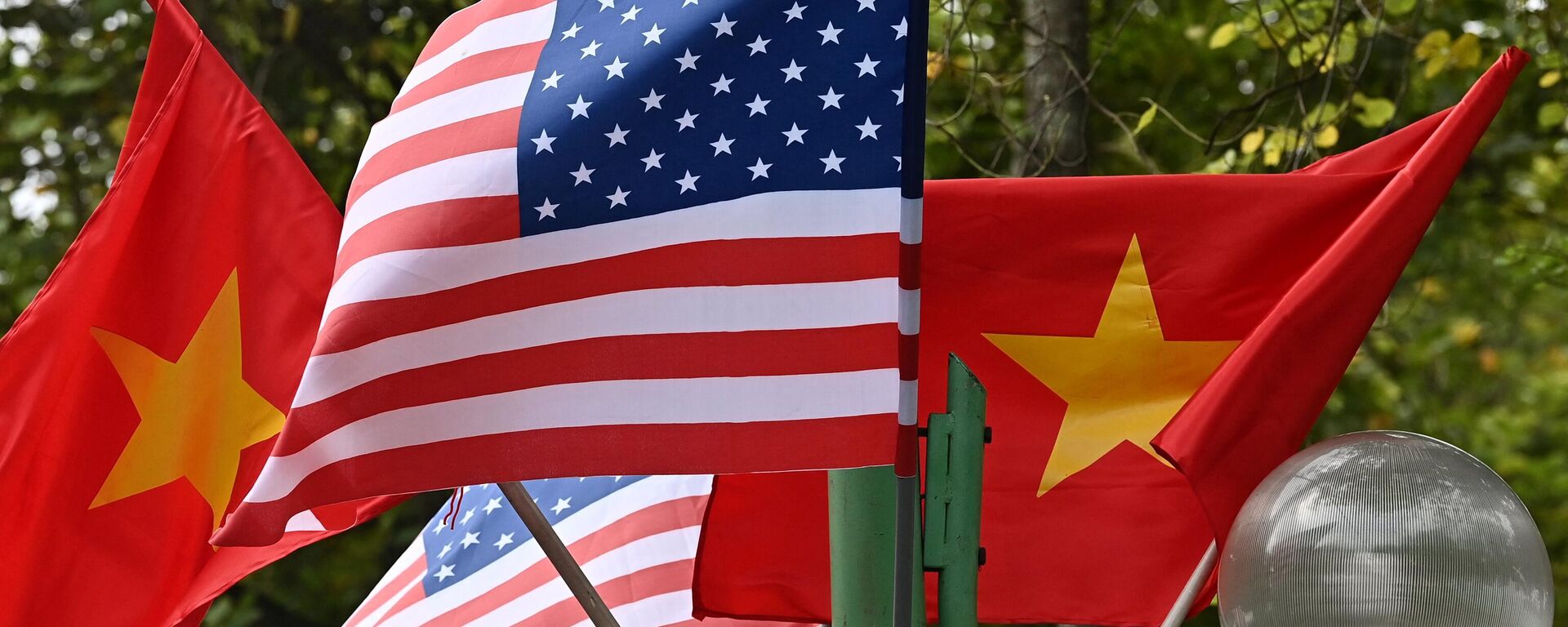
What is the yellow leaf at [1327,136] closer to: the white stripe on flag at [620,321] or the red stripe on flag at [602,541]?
the red stripe on flag at [602,541]

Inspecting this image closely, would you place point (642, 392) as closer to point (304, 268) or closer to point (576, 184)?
point (576, 184)

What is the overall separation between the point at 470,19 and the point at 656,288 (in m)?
1.06

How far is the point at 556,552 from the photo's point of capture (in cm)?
386

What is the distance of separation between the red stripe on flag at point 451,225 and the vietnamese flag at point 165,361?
1.13m

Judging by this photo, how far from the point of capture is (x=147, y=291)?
453 cm

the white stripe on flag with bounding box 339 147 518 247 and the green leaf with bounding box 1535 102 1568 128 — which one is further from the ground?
the white stripe on flag with bounding box 339 147 518 247

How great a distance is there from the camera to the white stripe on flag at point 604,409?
10.9ft

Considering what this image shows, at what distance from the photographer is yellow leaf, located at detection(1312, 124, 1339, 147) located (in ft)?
21.0

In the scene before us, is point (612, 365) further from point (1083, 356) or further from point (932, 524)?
point (1083, 356)

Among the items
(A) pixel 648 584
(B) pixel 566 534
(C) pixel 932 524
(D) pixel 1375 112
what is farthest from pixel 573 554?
(D) pixel 1375 112

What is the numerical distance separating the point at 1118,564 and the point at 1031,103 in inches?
96.1

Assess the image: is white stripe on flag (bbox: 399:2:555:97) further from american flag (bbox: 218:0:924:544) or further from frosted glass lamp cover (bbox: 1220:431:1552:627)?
frosted glass lamp cover (bbox: 1220:431:1552:627)

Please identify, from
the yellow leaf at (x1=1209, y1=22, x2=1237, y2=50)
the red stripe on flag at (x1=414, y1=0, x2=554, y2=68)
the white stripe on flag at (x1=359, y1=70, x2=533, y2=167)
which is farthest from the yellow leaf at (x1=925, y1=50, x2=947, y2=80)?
the white stripe on flag at (x1=359, y1=70, x2=533, y2=167)

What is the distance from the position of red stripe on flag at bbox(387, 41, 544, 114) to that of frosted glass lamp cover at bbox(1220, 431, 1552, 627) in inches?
74.1
